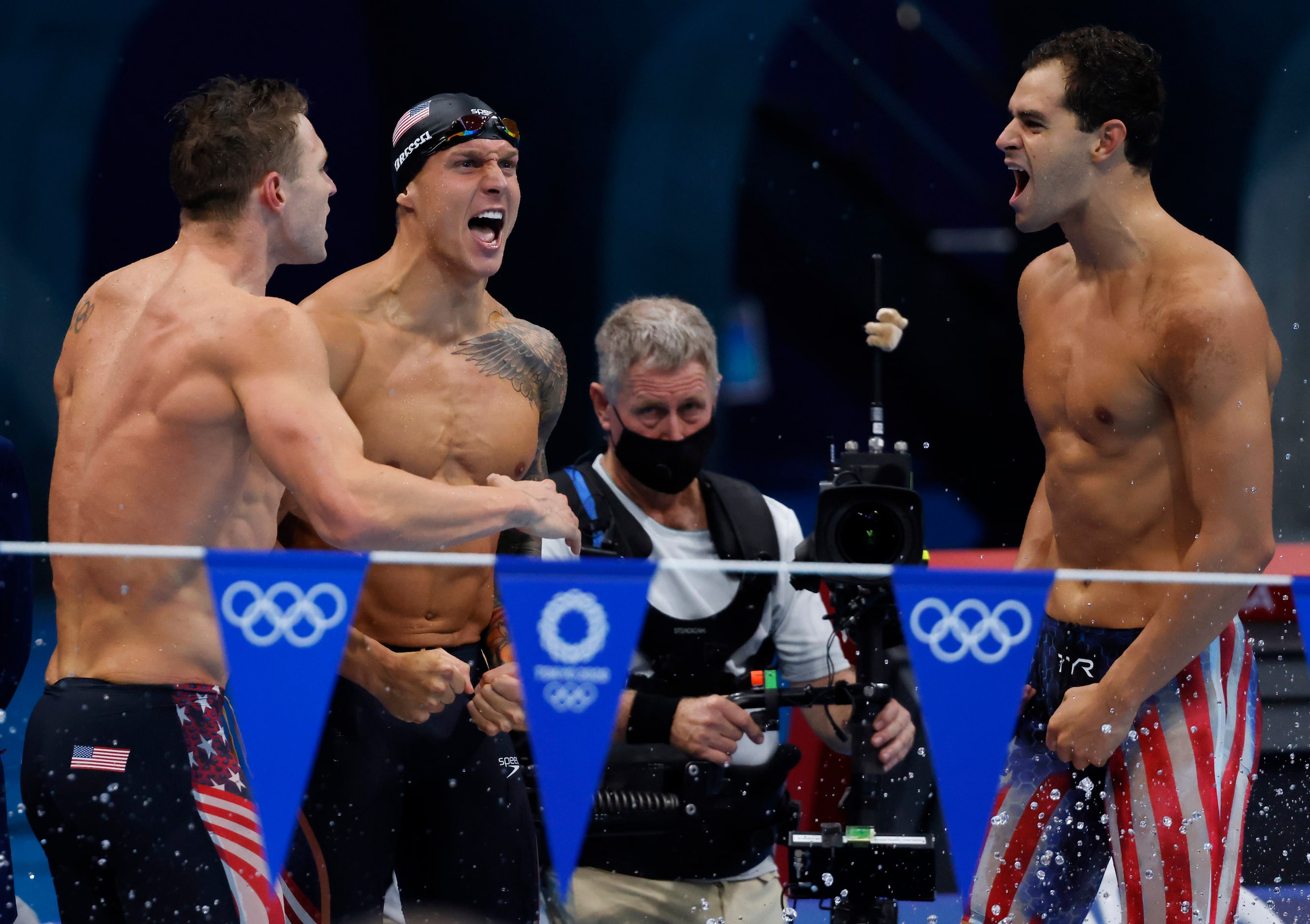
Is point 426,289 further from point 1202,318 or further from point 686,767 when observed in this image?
point 1202,318

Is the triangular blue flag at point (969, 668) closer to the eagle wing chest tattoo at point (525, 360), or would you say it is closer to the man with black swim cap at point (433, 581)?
the man with black swim cap at point (433, 581)

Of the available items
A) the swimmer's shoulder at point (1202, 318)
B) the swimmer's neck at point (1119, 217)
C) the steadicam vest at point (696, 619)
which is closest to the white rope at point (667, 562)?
the swimmer's shoulder at point (1202, 318)

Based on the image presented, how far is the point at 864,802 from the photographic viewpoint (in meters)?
3.01

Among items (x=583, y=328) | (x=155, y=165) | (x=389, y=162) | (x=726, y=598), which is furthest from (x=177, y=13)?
(x=726, y=598)

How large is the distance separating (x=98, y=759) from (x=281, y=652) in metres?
0.42

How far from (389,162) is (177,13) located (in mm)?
1048

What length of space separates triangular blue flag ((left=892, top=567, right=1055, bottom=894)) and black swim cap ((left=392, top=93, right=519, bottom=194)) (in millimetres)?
1609

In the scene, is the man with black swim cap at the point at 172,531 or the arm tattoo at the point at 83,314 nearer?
the man with black swim cap at the point at 172,531

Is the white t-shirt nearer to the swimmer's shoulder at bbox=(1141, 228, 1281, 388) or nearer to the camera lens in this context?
the camera lens

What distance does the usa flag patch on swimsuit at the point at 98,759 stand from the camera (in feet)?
8.01

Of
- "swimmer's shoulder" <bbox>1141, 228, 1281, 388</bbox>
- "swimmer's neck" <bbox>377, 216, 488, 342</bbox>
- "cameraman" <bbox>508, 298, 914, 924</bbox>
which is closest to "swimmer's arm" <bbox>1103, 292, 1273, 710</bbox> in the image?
"swimmer's shoulder" <bbox>1141, 228, 1281, 388</bbox>

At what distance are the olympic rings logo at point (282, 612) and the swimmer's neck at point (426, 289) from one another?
107cm

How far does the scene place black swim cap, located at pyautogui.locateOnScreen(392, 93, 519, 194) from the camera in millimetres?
3332

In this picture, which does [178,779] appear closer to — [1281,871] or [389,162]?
[1281,871]
